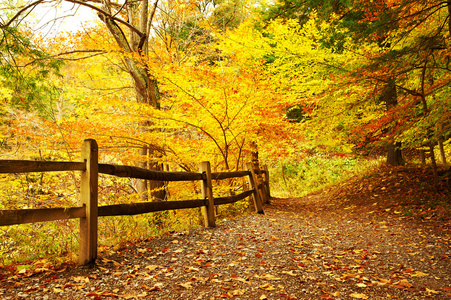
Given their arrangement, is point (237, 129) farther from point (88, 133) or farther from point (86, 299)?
point (86, 299)

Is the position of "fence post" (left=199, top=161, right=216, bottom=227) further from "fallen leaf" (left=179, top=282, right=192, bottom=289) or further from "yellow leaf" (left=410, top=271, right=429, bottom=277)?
"yellow leaf" (left=410, top=271, right=429, bottom=277)

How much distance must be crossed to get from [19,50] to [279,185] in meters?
16.1

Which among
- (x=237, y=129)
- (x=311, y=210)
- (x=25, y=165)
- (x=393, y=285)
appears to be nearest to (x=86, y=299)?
(x=25, y=165)

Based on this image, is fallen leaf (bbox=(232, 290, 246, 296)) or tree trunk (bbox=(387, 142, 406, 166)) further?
tree trunk (bbox=(387, 142, 406, 166))

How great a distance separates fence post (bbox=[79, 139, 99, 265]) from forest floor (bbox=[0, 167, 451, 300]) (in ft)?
0.62

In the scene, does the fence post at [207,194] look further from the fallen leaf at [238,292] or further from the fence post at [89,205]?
the fallen leaf at [238,292]

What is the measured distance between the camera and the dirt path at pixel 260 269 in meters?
3.17

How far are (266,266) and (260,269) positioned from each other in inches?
6.3

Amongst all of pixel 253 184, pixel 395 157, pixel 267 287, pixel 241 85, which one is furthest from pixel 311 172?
pixel 267 287

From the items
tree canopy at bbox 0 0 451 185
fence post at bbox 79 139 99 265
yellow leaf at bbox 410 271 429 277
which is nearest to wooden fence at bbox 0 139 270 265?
fence post at bbox 79 139 99 265

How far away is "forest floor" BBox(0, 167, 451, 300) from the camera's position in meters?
3.19

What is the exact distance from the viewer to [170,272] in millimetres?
3648

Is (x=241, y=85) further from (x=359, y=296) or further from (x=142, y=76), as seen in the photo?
(x=359, y=296)

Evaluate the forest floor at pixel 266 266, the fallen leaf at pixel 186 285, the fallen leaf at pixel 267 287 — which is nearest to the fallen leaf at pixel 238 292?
the forest floor at pixel 266 266
